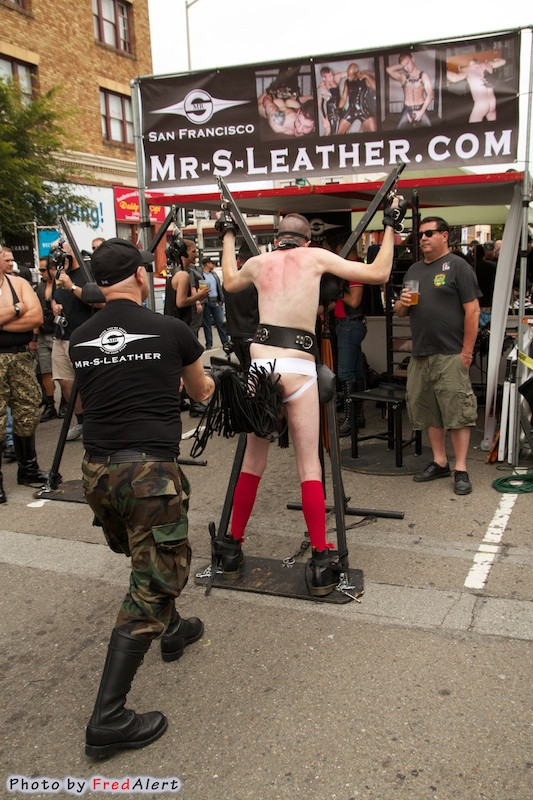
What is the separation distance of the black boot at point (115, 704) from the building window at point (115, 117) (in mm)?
24252

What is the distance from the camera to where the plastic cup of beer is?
5.38 meters

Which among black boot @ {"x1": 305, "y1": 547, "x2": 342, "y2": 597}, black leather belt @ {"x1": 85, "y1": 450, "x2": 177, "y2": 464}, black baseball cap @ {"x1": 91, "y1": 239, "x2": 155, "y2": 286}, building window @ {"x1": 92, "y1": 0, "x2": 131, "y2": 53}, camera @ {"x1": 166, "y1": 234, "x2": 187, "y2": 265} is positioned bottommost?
black boot @ {"x1": 305, "y1": 547, "x2": 342, "y2": 597}

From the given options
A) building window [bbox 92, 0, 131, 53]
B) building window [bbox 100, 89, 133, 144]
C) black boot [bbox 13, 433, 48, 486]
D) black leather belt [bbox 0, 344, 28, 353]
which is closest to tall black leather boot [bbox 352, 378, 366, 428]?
black boot [bbox 13, 433, 48, 486]

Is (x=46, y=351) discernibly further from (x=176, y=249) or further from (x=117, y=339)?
(x=117, y=339)

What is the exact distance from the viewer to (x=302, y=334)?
378cm

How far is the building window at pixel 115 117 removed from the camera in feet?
79.5

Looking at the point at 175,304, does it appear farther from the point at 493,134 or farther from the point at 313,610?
the point at 313,610

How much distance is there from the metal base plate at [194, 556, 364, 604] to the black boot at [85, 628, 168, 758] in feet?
4.27

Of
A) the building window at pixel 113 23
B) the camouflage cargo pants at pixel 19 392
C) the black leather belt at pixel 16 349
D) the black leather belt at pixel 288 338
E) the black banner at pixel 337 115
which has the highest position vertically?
the building window at pixel 113 23

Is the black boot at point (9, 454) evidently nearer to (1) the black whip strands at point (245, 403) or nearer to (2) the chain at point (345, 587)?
(1) the black whip strands at point (245, 403)

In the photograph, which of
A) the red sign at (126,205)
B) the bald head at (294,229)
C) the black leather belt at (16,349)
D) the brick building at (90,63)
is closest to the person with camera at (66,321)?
the black leather belt at (16,349)

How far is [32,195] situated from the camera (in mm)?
15312

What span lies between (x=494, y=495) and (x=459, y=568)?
1360mm

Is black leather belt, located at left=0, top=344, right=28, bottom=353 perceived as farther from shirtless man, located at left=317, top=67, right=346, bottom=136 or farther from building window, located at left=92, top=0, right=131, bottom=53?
building window, located at left=92, top=0, right=131, bottom=53
